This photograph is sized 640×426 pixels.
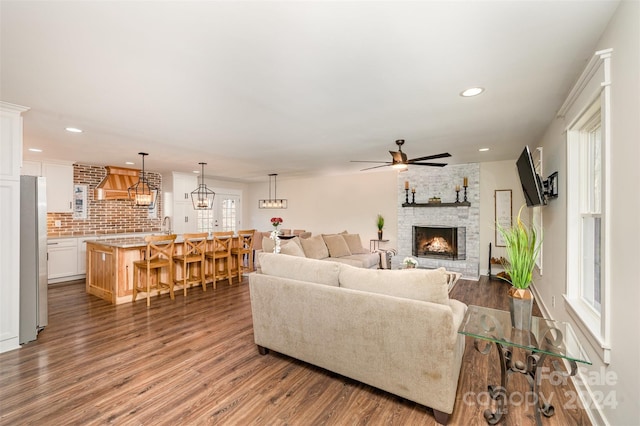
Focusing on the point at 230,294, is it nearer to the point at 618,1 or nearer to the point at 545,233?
the point at 545,233

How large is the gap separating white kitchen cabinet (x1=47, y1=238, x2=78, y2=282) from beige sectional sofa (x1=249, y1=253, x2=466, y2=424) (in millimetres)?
5319

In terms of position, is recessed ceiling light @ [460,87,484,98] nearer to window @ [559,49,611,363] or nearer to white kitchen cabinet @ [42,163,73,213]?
window @ [559,49,611,363]

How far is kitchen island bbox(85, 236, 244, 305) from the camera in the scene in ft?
14.5

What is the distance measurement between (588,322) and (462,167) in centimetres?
475

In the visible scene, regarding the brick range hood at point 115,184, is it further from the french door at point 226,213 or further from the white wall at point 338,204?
the white wall at point 338,204

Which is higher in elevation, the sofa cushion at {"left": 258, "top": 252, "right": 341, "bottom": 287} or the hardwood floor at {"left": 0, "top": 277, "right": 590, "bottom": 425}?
the sofa cushion at {"left": 258, "top": 252, "right": 341, "bottom": 287}

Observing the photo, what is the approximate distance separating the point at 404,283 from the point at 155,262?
430 centimetres

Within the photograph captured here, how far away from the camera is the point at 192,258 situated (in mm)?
4969

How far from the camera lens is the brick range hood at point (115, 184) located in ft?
20.8

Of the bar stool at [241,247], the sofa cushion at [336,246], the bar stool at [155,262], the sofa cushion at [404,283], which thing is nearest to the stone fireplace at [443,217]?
the sofa cushion at [336,246]

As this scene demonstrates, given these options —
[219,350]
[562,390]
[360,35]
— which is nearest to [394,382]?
[562,390]

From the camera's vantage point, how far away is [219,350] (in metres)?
2.87

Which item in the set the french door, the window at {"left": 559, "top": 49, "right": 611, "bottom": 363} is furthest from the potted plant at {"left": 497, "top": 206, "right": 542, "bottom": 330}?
the french door

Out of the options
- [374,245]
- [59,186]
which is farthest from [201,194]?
[374,245]
